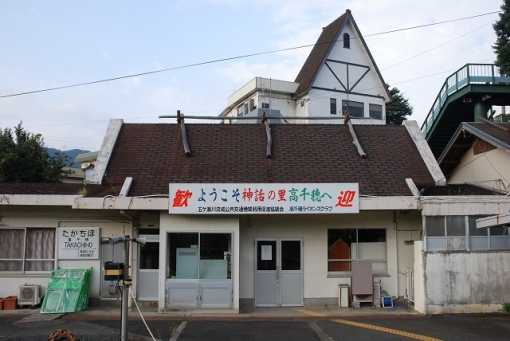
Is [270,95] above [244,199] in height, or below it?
above

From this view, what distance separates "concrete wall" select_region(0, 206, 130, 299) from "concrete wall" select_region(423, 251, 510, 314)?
8.66 meters

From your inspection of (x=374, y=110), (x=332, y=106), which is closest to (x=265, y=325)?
(x=332, y=106)

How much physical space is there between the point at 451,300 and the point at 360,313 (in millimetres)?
2425

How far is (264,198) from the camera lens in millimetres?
12578

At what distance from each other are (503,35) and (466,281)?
31787 mm

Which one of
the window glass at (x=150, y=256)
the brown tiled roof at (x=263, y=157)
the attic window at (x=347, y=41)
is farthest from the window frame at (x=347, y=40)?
the window glass at (x=150, y=256)

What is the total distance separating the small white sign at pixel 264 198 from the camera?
12.5m

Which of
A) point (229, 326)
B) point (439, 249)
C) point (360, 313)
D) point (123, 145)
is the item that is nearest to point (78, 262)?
point (123, 145)

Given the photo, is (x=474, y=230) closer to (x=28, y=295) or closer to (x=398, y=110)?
(x=28, y=295)

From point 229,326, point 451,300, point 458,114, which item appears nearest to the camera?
point 229,326

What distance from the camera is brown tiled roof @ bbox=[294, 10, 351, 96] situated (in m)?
29.4

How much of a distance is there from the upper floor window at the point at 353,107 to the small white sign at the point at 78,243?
20.3 m

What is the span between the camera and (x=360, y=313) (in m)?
12.7

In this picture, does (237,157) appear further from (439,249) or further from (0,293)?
(0,293)
